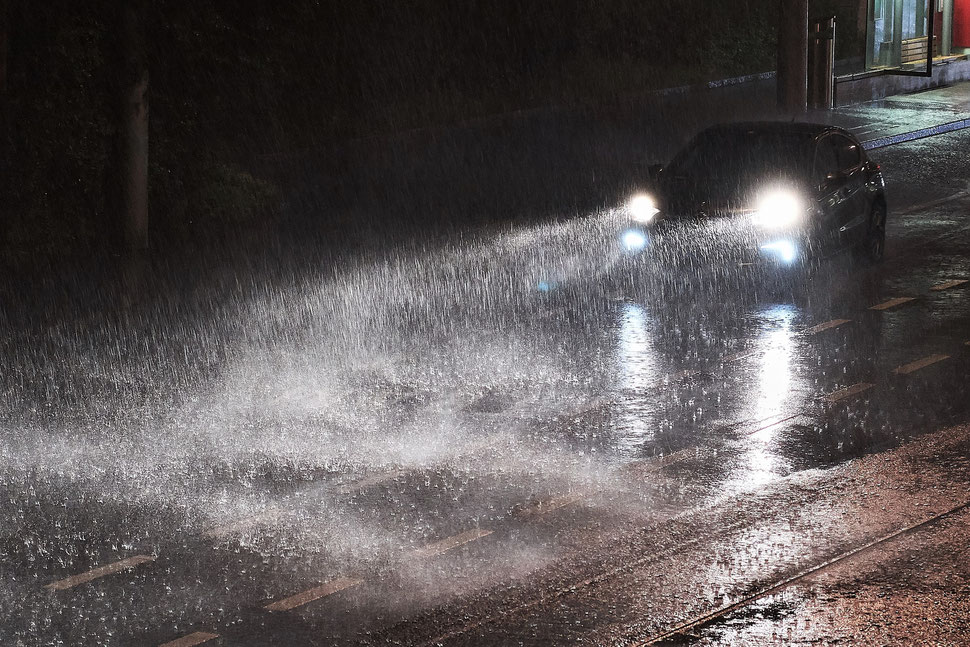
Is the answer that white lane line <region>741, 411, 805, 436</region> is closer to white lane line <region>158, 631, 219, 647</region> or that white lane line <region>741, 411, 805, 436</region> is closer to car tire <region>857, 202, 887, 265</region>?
white lane line <region>158, 631, 219, 647</region>

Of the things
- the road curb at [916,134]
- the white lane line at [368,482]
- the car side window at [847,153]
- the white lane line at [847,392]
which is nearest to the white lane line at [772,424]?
the white lane line at [847,392]

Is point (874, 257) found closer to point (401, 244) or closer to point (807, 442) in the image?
point (401, 244)

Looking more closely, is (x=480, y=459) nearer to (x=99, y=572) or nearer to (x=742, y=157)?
(x=99, y=572)

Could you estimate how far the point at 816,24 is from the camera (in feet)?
85.9

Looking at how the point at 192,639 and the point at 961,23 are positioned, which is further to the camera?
the point at 961,23

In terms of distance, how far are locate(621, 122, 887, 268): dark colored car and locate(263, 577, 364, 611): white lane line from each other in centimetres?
844

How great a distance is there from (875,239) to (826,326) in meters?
3.44

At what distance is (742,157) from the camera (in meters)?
15.4

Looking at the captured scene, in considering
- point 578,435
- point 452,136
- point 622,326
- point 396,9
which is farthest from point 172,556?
point 396,9

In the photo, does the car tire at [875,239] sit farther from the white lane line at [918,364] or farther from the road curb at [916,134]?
the road curb at [916,134]

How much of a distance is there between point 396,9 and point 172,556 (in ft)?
76.7

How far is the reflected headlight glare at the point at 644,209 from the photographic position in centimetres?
1491

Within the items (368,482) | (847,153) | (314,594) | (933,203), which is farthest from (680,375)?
(933,203)

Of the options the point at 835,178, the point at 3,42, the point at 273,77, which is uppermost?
the point at 3,42
